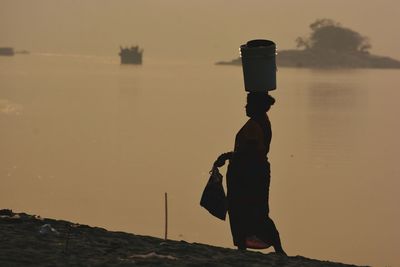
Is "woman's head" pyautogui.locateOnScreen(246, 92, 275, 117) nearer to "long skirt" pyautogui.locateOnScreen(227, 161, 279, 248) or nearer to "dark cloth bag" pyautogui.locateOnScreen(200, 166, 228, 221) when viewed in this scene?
"long skirt" pyautogui.locateOnScreen(227, 161, 279, 248)

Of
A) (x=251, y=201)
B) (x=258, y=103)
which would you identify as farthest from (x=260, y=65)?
(x=251, y=201)

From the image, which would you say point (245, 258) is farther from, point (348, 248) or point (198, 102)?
point (198, 102)

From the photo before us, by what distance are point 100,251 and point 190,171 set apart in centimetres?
1966

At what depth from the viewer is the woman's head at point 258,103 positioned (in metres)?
6.51

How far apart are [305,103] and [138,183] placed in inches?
1993

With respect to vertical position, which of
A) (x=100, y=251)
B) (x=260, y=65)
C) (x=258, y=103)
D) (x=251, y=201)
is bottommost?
(x=100, y=251)

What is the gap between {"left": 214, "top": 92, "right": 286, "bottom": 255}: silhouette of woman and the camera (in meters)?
6.46

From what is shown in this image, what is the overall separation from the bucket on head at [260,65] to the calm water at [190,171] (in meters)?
8.61

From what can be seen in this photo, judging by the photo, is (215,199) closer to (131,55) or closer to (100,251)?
(100,251)

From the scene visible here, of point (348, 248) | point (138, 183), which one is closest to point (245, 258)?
point (348, 248)

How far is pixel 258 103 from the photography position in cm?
652

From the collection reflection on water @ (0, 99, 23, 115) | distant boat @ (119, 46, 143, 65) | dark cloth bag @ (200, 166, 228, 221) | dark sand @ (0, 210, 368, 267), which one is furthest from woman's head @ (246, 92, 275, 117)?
distant boat @ (119, 46, 143, 65)

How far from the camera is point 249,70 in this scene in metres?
6.53

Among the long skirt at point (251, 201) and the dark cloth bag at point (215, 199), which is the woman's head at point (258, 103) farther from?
the dark cloth bag at point (215, 199)
